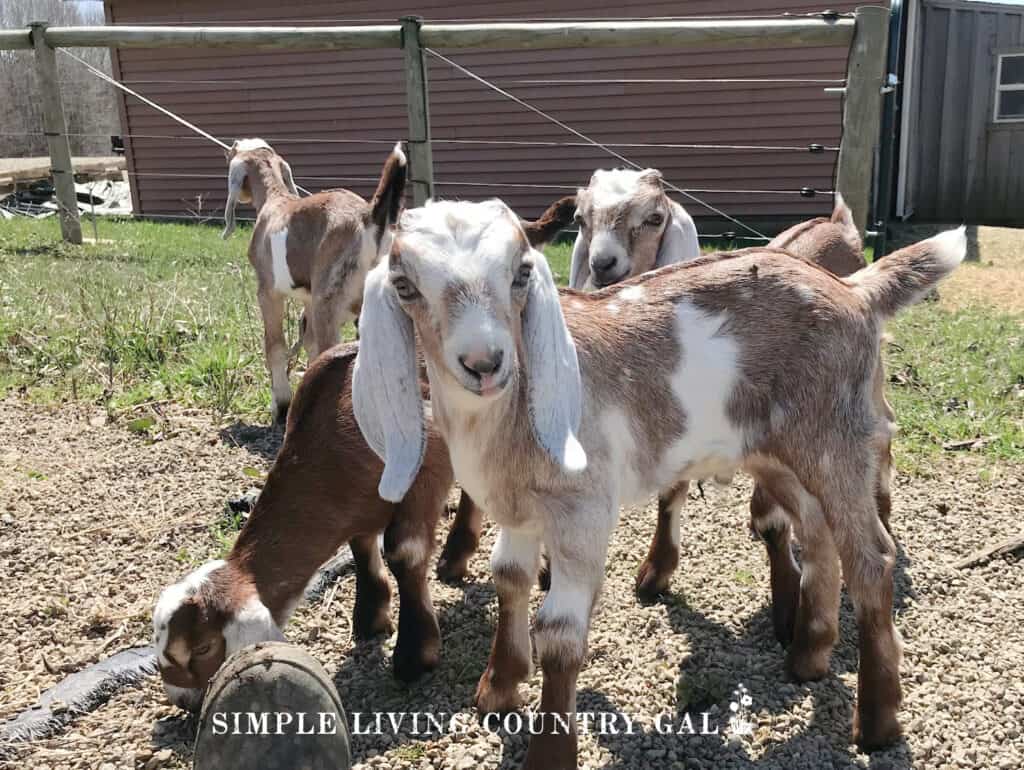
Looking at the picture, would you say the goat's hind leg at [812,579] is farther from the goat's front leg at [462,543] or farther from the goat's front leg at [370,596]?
the goat's front leg at [370,596]

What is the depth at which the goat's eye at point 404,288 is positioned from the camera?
219 cm

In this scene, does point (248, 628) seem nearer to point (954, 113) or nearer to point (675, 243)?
point (675, 243)

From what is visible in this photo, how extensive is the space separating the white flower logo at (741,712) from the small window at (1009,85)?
13252mm

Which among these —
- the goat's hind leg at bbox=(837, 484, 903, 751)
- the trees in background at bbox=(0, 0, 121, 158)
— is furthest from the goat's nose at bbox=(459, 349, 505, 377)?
the trees in background at bbox=(0, 0, 121, 158)

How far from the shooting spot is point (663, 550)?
3.50 meters

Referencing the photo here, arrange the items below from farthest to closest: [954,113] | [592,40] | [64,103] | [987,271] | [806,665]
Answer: [64,103] → [954,113] → [987,271] → [592,40] → [806,665]

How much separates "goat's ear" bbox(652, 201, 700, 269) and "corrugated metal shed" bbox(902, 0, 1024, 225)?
10636 millimetres

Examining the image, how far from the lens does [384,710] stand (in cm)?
297

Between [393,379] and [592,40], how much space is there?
5058mm

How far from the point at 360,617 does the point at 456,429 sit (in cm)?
120

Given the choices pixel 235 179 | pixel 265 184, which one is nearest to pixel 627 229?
pixel 265 184

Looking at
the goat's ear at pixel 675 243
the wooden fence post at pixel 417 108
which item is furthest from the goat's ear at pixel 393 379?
the wooden fence post at pixel 417 108

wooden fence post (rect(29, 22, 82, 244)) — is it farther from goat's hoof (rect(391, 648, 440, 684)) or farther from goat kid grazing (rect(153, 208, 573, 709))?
goat's hoof (rect(391, 648, 440, 684))

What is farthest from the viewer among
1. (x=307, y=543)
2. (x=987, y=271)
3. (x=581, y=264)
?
(x=987, y=271)
